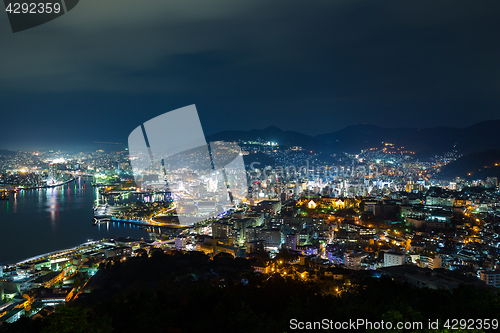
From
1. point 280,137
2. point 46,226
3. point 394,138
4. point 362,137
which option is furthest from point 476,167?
point 46,226

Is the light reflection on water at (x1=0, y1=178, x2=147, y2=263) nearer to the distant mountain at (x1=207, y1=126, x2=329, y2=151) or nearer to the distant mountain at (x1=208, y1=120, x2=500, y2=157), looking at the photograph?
the distant mountain at (x1=208, y1=120, x2=500, y2=157)

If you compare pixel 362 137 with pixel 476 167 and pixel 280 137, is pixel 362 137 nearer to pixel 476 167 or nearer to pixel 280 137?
pixel 280 137

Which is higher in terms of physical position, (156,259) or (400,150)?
(400,150)

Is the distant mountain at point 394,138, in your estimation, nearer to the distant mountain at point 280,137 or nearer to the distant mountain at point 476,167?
the distant mountain at point 280,137

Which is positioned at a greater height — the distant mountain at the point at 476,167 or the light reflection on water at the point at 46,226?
the distant mountain at the point at 476,167

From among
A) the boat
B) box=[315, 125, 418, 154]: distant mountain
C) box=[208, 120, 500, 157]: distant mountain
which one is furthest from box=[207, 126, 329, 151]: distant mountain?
the boat

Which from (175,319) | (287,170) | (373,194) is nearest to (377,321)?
(175,319)

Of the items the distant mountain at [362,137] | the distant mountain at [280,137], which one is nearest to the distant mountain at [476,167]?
the distant mountain at [280,137]

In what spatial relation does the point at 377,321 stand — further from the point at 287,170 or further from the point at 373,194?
the point at 287,170
